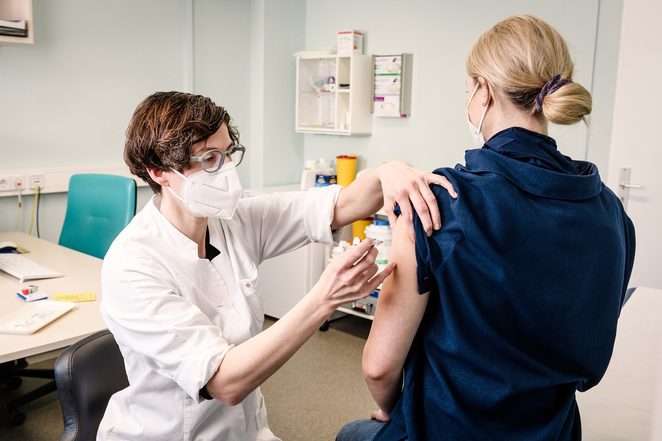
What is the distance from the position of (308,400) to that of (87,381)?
5.35 feet

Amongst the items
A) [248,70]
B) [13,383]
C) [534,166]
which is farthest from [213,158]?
[248,70]

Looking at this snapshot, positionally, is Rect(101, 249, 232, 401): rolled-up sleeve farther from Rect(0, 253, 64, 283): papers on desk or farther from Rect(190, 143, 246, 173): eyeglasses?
Rect(0, 253, 64, 283): papers on desk

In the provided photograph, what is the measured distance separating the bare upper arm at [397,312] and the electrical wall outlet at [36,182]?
8.83ft

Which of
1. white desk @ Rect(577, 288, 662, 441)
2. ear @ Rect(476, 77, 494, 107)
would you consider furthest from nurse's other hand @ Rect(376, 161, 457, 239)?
white desk @ Rect(577, 288, 662, 441)

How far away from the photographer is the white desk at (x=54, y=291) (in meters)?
1.64

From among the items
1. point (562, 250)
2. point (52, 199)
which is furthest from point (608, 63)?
point (52, 199)

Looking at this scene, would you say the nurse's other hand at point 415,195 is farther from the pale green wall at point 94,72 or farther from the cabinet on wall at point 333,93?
the pale green wall at point 94,72

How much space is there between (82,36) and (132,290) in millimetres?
2636

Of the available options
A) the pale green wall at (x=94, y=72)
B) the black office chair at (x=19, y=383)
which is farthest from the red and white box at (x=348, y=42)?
the black office chair at (x=19, y=383)

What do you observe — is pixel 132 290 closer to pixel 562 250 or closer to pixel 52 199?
pixel 562 250

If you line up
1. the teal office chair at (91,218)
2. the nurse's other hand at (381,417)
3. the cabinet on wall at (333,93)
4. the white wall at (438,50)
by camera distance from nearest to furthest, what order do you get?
the nurse's other hand at (381,417) → the teal office chair at (91,218) → the white wall at (438,50) → the cabinet on wall at (333,93)

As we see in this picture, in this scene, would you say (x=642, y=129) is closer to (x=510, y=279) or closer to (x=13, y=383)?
(x=510, y=279)

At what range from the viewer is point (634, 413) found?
145 centimetres

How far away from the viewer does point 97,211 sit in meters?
2.78
